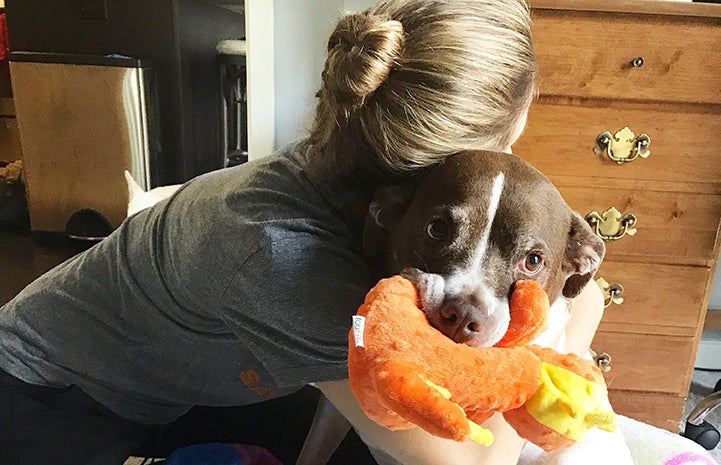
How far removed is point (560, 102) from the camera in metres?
1.41

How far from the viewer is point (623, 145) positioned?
1432 millimetres

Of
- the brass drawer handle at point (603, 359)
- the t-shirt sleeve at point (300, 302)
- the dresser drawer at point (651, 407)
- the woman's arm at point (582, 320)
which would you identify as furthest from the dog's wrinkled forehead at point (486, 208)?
the dresser drawer at point (651, 407)

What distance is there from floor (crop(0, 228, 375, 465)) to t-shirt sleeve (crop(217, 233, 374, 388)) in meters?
0.52

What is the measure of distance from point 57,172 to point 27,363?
73.3 inches

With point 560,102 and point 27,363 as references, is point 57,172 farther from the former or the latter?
point 560,102

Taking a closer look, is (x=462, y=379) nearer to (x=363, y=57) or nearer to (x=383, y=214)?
(x=383, y=214)

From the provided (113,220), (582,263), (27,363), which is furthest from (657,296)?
(113,220)

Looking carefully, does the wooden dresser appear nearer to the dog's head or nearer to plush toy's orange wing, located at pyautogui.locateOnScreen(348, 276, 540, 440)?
the dog's head

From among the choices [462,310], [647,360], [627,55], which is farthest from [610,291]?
[462,310]

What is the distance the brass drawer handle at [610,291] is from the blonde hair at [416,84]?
2.58ft

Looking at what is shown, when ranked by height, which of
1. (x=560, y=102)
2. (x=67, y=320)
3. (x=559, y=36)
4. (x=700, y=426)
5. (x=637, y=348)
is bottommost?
(x=700, y=426)

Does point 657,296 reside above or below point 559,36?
below

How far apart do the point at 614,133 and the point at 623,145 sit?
3 cm

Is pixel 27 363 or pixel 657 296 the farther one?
pixel 657 296
